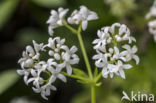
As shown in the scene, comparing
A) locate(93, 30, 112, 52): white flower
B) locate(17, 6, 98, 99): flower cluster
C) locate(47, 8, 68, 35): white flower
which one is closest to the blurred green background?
locate(47, 8, 68, 35): white flower

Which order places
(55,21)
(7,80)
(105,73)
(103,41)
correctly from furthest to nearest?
(7,80)
(55,21)
(103,41)
(105,73)

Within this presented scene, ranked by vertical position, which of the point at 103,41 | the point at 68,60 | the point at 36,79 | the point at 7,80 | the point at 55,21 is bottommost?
the point at 36,79

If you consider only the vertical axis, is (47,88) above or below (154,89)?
below

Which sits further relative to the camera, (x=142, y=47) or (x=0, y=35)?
(x=0, y=35)

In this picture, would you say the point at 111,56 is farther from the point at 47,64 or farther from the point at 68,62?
the point at 47,64

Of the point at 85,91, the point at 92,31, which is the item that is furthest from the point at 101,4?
the point at 85,91

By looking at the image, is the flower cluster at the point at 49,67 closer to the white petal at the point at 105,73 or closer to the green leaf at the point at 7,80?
the white petal at the point at 105,73

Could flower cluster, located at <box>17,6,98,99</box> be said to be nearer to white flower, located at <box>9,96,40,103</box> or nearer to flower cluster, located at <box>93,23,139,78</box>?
flower cluster, located at <box>93,23,139,78</box>

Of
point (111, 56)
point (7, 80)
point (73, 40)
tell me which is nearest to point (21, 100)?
point (7, 80)

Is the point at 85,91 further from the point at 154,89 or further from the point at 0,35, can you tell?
the point at 0,35
